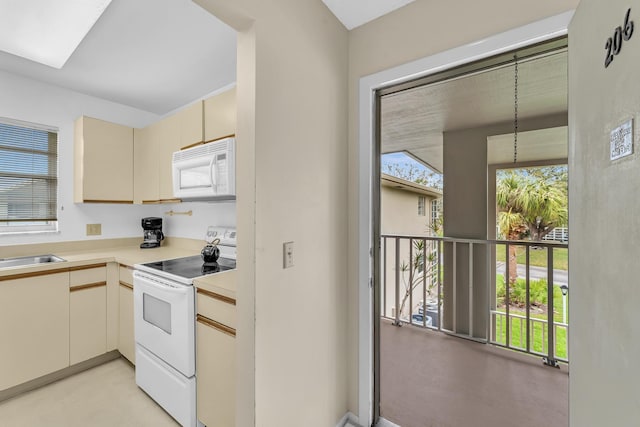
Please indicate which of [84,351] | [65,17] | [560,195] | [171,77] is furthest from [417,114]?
[84,351]

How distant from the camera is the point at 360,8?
1.45 m

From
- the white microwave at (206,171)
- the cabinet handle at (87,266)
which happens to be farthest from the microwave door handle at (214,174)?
the cabinet handle at (87,266)

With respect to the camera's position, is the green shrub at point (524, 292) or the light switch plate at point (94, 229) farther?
the light switch plate at point (94, 229)

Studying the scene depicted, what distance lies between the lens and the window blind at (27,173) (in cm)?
222

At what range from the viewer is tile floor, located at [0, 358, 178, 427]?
1.64m

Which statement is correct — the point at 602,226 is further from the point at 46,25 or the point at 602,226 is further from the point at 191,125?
the point at 46,25

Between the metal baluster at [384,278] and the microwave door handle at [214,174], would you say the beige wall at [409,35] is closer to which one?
the microwave door handle at [214,174]

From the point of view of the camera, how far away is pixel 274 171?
1.16 m

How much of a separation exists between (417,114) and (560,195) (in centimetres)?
146

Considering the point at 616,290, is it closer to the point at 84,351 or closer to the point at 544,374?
the point at 544,374

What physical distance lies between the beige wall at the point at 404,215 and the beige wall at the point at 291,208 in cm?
178

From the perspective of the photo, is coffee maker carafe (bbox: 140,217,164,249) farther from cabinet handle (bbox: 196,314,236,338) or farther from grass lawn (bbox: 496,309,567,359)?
grass lawn (bbox: 496,309,567,359)

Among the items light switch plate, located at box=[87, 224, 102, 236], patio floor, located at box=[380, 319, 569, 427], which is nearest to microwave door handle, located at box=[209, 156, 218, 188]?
light switch plate, located at box=[87, 224, 102, 236]

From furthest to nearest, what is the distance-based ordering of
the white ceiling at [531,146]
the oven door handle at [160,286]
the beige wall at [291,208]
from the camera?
the white ceiling at [531,146]
the oven door handle at [160,286]
the beige wall at [291,208]
